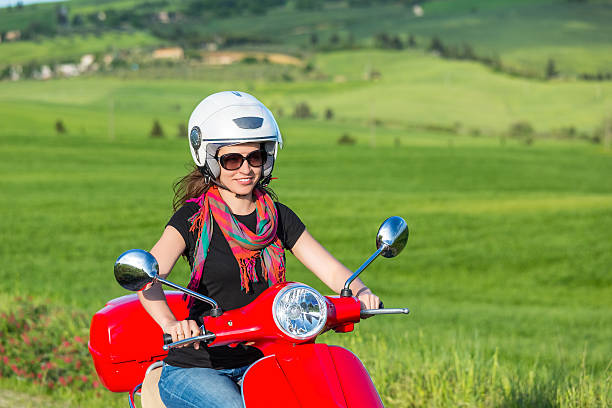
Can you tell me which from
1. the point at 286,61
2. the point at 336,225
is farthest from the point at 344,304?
the point at 286,61

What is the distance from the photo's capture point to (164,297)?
11.7 ft

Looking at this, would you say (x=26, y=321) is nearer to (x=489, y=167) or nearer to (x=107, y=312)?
(x=107, y=312)

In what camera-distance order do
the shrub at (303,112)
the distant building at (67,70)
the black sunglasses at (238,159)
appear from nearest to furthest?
1. the black sunglasses at (238,159)
2. the shrub at (303,112)
3. the distant building at (67,70)

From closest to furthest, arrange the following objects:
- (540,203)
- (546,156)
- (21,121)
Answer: (540,203)
(546,156)
(21,121)

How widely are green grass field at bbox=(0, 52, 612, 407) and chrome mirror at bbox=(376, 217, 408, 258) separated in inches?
95.2

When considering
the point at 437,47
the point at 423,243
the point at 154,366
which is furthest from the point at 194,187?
the point at 437,47

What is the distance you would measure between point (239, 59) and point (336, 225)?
525 ft

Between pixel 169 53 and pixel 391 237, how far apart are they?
19054cm

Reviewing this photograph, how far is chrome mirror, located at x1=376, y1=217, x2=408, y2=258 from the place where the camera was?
11.7 feet

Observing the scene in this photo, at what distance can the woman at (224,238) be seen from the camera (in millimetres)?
3584

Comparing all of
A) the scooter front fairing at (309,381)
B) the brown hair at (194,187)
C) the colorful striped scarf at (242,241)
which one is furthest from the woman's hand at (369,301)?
the brown hair at (194,187)

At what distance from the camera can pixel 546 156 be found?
61.5m

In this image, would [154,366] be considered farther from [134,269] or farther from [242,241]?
[134,269]

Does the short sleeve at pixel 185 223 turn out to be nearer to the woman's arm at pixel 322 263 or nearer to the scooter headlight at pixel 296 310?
the woman's arm at pixel 322 263
